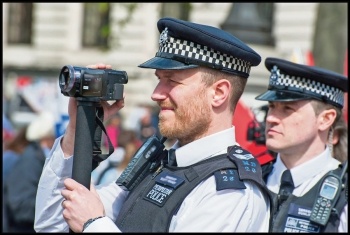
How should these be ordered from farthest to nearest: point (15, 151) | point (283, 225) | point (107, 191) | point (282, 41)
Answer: point (282, 41) < point (15, 151) < point (283, 225) < point (107, 191)

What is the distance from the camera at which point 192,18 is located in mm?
23016

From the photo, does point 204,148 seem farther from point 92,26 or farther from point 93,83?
point 92,26

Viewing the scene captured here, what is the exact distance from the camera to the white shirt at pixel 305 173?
4.71 m

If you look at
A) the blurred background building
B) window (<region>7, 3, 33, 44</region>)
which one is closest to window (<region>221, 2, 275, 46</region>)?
the blurred background building

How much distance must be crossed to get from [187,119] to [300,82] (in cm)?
177

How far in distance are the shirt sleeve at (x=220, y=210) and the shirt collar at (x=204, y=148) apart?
15cm

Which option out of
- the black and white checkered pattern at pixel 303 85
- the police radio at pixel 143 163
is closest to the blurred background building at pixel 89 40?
the black and white checkered pattern at pixel 303 85

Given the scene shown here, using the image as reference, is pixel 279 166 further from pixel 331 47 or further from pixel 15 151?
pixel 331 47

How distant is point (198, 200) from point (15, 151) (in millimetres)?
5615

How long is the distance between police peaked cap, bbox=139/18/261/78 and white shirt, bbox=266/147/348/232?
5.00 ft

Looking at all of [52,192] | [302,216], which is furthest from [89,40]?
[52,192]

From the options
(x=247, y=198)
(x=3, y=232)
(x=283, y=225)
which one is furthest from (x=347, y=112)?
(x=247, y=198)

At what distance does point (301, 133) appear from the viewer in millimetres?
4734

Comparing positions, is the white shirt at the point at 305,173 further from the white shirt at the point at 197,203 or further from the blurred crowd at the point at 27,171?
the blurred crowd at the point at 27,171
